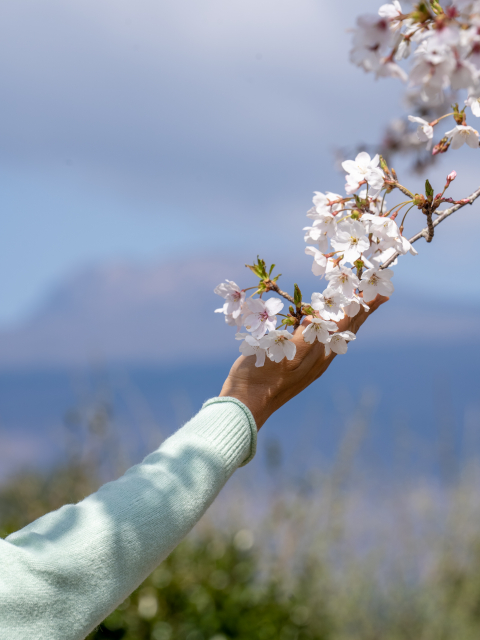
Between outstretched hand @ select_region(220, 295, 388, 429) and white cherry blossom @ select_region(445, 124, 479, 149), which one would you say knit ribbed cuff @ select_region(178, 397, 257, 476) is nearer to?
outstretched hand @ select_region(220, 295, 388, 429)

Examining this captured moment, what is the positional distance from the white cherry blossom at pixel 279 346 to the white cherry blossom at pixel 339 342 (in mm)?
80

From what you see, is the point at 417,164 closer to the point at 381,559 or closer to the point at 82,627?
the point at 82,627

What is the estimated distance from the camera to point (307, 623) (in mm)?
2691

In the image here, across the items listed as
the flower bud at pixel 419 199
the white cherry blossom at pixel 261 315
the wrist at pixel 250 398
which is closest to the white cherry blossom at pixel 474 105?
the flower bud at pixel 419 199

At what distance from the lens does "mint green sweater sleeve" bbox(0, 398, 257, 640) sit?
0.98 m

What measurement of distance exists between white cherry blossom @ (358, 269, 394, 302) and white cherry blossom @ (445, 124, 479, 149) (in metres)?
0.29

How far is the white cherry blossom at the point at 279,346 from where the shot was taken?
3.91ft

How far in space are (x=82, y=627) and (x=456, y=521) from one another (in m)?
3.26

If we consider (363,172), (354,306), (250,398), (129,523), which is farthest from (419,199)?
(129,523)

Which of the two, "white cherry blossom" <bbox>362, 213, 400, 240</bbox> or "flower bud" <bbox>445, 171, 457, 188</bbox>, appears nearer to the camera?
"white cherry blossom" <bbox>362, 213, 400, 240</bbox>

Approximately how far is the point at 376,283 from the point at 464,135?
1.10 ft

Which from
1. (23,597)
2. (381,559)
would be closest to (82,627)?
(23,597)

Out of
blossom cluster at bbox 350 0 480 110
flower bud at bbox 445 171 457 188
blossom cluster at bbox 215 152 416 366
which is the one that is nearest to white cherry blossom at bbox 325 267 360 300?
blossom cluster at bbox 215 152 416 366

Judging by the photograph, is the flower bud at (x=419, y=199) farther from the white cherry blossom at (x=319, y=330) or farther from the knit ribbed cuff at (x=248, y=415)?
the knit ribbed cuff at (x=248, y=415)
